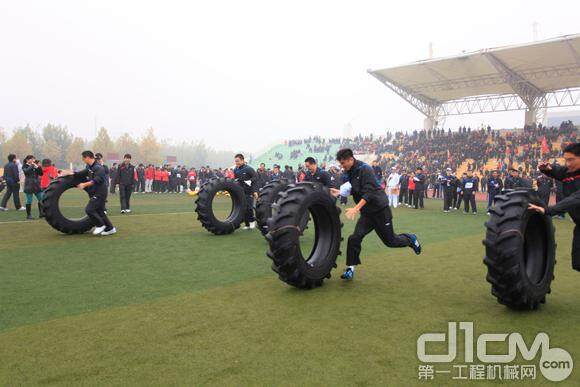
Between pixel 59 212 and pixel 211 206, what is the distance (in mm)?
3467

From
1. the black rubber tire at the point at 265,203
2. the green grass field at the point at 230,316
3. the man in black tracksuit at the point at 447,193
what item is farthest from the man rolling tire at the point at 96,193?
the man in black tracksuit at the point at 447,193

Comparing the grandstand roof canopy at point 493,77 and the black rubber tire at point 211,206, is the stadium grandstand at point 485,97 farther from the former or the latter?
the black rubber tire at point 211,206

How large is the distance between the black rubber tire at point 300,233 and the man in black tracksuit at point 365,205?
0.30 m

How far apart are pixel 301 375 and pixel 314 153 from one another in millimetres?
49222

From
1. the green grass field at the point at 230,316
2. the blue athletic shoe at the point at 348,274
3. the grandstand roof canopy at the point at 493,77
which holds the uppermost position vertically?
the grandstand roof canopy at the point at 493,77

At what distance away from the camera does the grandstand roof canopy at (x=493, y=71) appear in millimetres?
29688

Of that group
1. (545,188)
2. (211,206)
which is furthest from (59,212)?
(545,188)

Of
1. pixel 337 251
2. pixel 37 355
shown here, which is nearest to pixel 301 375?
pixel 37 355

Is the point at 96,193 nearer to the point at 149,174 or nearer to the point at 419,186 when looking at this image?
the point at 419,186

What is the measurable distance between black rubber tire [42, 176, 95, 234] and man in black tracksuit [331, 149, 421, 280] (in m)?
7.01

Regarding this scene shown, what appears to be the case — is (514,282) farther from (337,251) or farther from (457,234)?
(457,234)

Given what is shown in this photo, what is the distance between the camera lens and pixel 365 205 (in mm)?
6398

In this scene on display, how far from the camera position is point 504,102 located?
40.2 m

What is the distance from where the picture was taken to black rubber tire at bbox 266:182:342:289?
18.8 feet
